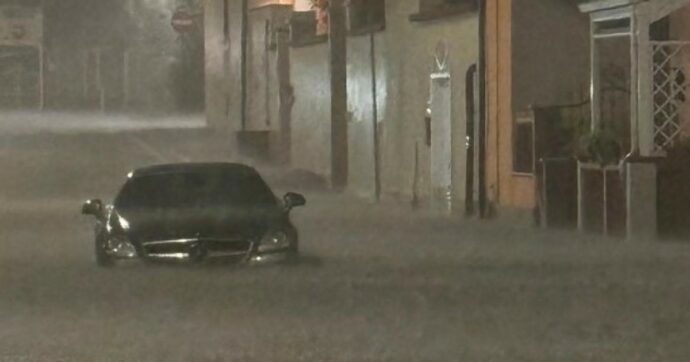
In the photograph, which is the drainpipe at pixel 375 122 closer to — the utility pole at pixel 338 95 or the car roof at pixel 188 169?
the utility pole at pixel 338 95

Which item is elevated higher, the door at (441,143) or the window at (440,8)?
the window at (440,8)

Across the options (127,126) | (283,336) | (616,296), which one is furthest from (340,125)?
Answer: (127,126)

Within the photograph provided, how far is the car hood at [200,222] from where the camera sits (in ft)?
62.0

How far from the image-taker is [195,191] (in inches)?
801

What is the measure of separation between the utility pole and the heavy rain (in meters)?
0.05

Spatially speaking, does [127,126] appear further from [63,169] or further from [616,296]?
[616,296]

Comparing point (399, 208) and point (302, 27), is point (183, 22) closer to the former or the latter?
point (302, 27)

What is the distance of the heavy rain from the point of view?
14953 millimetres

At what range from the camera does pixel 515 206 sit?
27438 mm

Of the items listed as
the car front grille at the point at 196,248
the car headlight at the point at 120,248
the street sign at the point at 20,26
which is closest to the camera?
the car front grille at the point at 196,248

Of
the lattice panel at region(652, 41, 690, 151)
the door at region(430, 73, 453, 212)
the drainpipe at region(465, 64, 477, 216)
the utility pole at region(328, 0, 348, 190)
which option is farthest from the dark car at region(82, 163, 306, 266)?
the utility pole at region(328, 0, 348, 190)

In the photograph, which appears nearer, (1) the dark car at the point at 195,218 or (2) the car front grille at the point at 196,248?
(2) the car front grille at the point at 196,248

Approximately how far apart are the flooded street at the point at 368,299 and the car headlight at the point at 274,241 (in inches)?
9.0

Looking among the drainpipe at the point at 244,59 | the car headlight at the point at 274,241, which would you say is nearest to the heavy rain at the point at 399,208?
the car headlight at the point at 274,241
